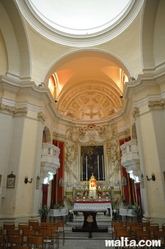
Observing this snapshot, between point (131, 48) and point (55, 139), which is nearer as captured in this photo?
point (131, 48)

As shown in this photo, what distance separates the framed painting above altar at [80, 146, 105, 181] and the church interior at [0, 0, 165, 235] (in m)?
0.08

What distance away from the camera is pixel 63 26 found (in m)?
12.7

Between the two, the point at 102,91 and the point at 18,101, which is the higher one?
the point at 102,91

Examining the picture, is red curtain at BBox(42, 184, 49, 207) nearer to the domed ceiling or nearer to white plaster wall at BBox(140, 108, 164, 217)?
white plaster wall at BBox(140, 108, 164, 217)

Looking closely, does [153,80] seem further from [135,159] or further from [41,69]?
[41,69]

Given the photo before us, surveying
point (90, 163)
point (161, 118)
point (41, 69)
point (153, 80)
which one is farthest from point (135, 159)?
point (41, 69)

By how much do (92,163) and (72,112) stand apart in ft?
15.6

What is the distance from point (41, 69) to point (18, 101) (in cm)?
265

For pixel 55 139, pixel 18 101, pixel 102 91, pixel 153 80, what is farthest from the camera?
pixel 102 91

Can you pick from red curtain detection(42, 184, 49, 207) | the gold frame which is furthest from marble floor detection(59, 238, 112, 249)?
red curtain detection(42, 184, 49, 207)

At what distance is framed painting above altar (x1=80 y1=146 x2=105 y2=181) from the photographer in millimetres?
14656

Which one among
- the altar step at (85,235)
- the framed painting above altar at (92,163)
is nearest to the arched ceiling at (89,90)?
the framed painting above altar at (92,163)

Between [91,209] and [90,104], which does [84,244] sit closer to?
[91,209]

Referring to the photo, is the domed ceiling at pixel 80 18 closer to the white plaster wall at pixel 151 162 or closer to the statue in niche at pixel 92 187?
the white plaster wall at pixel 151 162
